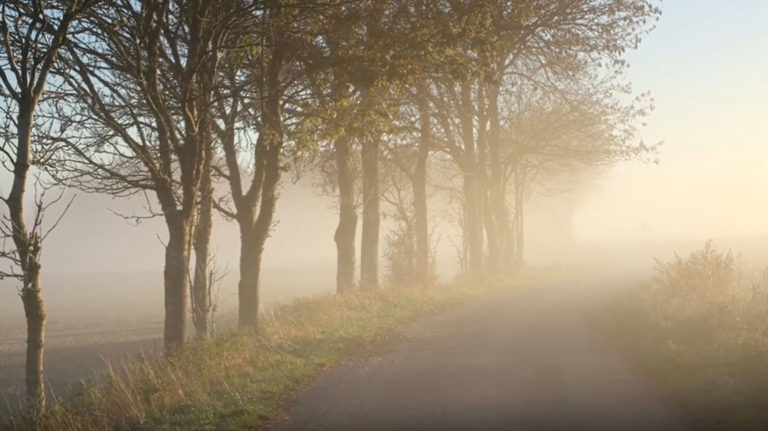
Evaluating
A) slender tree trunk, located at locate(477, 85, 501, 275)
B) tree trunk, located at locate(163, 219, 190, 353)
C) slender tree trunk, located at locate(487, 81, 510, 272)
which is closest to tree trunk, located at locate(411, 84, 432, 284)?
slender tree trunk, located at locate(477, 85, 501, 275)

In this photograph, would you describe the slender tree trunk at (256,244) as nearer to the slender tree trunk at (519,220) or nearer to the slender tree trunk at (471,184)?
Result: the slender tree trunk at (471,184)

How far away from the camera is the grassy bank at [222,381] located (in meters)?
8.14

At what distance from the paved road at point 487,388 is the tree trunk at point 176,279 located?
3.37 meters

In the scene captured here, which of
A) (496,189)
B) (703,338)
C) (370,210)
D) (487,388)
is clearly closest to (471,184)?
(496,189)

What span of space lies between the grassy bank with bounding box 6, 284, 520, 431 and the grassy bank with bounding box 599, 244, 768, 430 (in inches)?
212

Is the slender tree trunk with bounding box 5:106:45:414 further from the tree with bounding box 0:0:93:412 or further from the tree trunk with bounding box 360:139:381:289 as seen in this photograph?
the tree trunk with bounding box 360:139:381:289

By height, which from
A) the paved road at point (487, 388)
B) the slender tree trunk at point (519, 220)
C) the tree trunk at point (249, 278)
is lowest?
the paved road at point (487, 388)

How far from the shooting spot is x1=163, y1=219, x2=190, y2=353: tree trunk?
11.9 m

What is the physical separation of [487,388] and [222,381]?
403 centimetres

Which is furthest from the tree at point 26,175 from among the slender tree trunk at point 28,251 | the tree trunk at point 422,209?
the tree trunk at point 422,209

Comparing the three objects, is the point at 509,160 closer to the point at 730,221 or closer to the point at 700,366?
the point at 700,366

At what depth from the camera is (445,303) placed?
19922mm

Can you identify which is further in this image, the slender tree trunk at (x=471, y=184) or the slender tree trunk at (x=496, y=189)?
the slender tree trunk at (x=496, y=189)

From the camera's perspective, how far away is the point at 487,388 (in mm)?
8961
